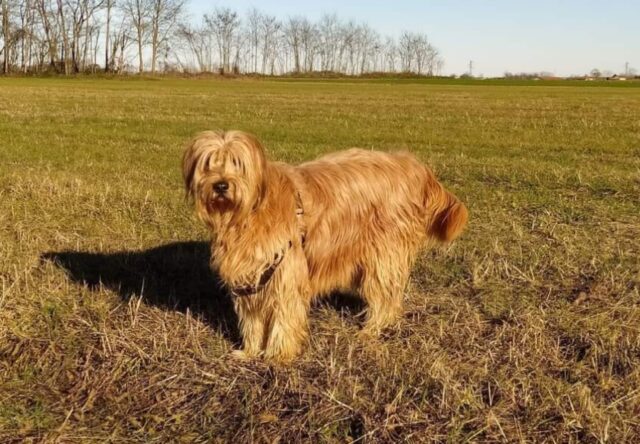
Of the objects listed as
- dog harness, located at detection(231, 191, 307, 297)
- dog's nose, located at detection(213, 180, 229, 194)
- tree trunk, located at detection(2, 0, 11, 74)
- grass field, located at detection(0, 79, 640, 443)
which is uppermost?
tree trunk, located at detection(2, 0, 11, 74)

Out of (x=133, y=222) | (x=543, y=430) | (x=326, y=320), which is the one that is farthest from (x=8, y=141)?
(x=543, y=430)

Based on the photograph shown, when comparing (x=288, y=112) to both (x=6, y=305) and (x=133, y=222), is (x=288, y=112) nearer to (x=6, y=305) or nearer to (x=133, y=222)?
(x=133, y=222)

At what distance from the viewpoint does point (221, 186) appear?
3.81 meters

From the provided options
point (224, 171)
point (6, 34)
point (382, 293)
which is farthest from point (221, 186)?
point (6, 34)

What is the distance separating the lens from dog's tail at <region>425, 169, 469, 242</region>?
516 centimetres

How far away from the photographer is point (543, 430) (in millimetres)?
3408

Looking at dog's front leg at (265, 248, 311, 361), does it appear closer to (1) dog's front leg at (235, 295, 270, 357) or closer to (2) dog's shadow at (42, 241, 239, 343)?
(1) dog's front leg at (235, 295, 270, 357)

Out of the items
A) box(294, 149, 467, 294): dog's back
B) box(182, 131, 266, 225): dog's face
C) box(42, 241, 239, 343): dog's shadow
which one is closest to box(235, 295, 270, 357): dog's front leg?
box(42, 241, 239, 343): dog's shadow

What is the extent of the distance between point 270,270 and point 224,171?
733mm

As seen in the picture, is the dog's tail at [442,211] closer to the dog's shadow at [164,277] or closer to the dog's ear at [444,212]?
the dog's ear at [444,212]

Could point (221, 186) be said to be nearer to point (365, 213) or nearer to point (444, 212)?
point (365, 213)

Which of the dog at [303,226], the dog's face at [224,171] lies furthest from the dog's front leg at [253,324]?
the dog's face at [224,171]

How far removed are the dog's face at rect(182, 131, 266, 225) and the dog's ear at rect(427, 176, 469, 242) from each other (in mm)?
1682

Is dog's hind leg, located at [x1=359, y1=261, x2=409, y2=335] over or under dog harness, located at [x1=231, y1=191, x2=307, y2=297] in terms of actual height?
under
